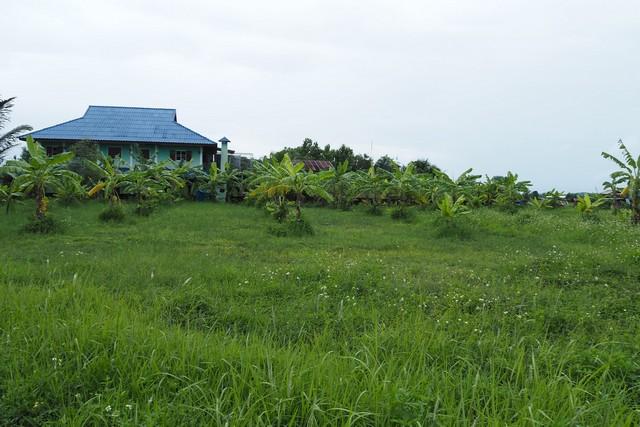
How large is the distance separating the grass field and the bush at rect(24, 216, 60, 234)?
5.08ft

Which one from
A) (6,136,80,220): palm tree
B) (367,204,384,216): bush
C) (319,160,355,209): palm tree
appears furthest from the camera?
(319,160,355,209): palm tree

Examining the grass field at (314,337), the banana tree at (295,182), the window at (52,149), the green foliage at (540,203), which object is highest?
the window at (52,149)

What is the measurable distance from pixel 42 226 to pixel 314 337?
7.72 metres

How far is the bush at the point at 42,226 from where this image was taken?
8742mm

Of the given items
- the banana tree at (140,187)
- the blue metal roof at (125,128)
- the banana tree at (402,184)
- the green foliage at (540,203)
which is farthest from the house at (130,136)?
the green foliage at (540,203)

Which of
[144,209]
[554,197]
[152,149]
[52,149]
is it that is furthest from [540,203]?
[52,149]

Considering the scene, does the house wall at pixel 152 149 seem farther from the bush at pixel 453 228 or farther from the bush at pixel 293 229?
the bush at pixel 453 228

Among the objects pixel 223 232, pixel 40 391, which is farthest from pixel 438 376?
pixel 223 232

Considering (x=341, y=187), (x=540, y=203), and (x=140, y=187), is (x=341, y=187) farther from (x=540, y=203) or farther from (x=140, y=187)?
(x=540, y=203)

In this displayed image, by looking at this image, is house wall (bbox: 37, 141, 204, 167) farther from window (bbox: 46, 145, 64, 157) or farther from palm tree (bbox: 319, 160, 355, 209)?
palm tree (bbox: 319, 160, 355, 209)

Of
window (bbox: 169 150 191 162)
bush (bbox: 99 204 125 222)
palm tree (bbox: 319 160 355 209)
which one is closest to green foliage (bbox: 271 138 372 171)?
window (bbox: 169 150 191 162)

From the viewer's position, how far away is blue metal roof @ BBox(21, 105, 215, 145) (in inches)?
946

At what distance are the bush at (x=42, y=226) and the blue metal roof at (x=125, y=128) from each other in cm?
1561

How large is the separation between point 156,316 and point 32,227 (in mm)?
6729
